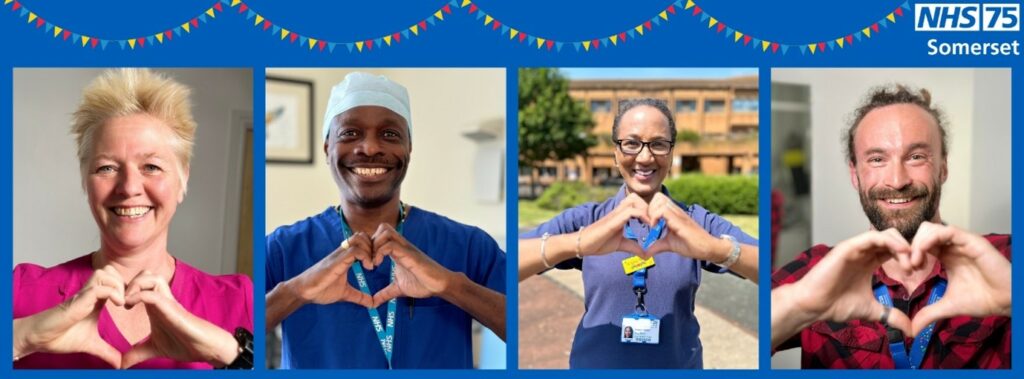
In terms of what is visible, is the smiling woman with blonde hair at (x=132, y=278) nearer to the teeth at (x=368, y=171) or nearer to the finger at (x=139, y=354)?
the finger at (x=139, y=354)

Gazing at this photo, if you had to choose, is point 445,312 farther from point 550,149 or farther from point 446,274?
point 550,149

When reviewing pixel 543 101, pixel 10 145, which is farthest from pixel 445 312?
pixel 10 145

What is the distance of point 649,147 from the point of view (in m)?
3.67

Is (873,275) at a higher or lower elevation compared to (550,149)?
lower

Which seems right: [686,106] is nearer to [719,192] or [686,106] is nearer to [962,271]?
[719,192]

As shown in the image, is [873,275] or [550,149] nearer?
[873,275]

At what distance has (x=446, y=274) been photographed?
3.81 metres

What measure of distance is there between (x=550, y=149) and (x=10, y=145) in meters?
2.39

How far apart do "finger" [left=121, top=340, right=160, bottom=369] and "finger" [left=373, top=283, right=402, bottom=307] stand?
101cm

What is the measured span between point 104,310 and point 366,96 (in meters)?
1.46

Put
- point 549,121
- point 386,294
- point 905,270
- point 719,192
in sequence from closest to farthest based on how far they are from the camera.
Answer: point 905,270
point 386,294
point 719,192
point 549,121

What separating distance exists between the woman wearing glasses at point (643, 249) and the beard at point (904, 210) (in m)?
0.53

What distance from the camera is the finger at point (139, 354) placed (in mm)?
3871
